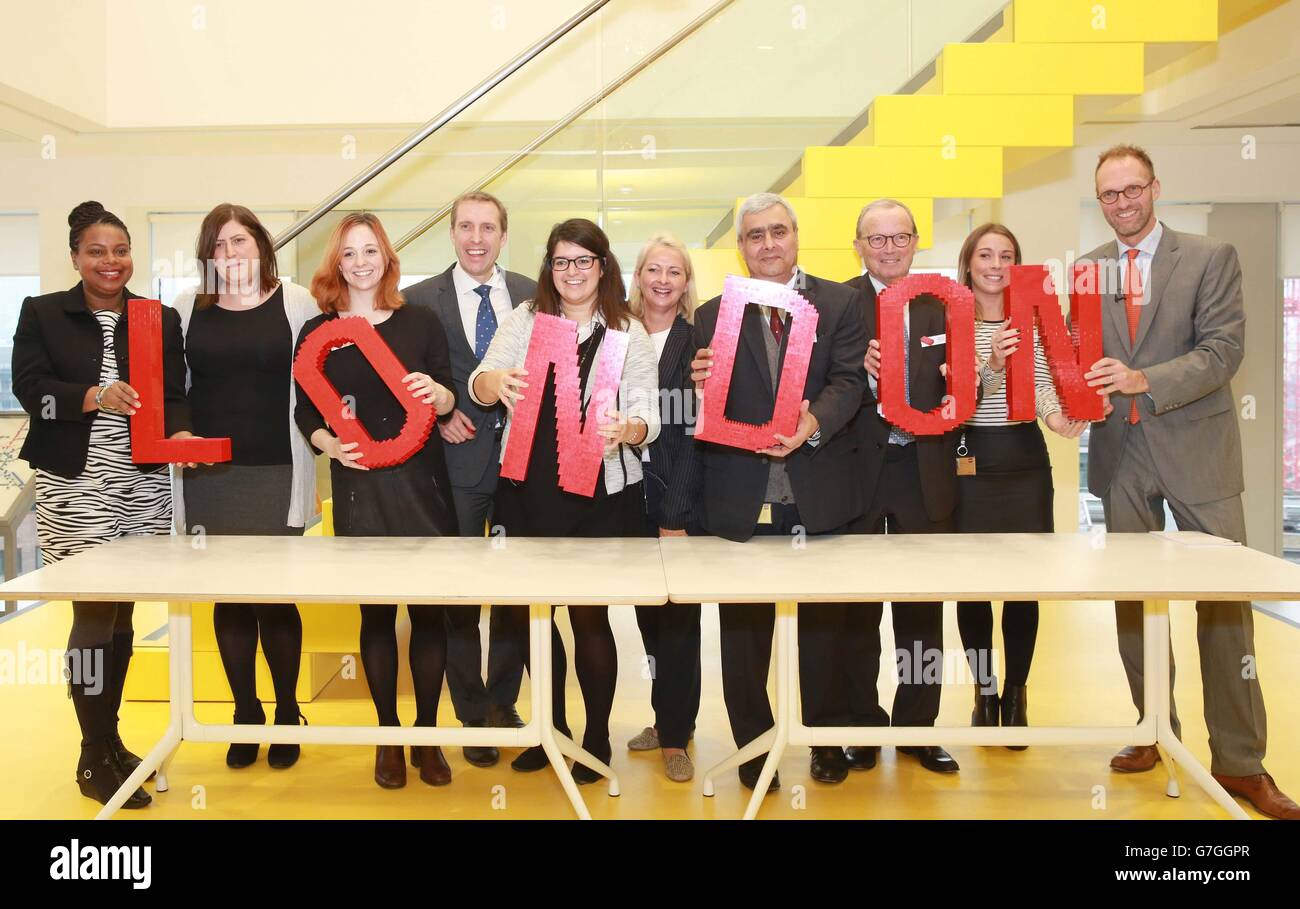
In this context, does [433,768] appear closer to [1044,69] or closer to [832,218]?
[832,218]

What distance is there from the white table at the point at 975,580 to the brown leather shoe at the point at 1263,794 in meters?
0.13

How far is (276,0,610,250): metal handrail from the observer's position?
4.71 m

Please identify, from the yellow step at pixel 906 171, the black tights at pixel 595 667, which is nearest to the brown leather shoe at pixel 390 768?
the black tights at pixel 595 667

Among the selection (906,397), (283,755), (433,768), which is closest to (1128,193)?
(906,397)

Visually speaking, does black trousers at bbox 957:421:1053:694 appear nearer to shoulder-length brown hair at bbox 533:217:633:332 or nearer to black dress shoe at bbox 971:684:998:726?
black dress shoe at bbox 971:684:998:726

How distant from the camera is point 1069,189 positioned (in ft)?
21.3

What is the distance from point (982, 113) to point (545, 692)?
330cm

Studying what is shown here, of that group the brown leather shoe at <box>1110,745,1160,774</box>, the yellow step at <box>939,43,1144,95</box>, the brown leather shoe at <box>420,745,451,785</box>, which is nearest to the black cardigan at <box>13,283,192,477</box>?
the brown leather shoe at <box>420,745,451,785</box>

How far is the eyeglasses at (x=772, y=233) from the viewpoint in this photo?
3.02 metres

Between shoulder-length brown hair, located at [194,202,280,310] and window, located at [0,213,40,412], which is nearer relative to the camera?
shoulder-length brown hair, located at [194,202,280,310]

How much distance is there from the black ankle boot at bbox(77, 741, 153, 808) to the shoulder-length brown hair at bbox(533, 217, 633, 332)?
5.94 feet

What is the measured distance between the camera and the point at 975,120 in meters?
4.68

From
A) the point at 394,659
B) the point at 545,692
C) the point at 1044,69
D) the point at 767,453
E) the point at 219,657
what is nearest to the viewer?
the point at 545,692

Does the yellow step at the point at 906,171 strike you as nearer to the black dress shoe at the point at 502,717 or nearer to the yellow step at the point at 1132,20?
the yellow step at the point at 1132,20
